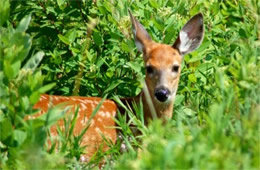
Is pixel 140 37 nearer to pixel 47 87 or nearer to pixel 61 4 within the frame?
pixel 61 4

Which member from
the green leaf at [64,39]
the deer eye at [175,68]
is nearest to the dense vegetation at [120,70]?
the green leaf at [64,39]

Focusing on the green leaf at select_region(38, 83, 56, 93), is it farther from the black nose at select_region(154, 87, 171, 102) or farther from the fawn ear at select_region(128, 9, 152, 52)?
the fawn ear at select_region(128, 9, 152, 52)

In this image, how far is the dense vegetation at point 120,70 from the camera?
4859mm

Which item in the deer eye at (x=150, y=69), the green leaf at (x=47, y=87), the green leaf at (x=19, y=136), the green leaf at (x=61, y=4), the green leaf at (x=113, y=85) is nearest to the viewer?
the green leaf at (x=47, y=87)

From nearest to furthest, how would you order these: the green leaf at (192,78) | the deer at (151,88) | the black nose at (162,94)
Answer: the black nose at (162,94)
the deer at (151,88)
the green leaf at (192,78)

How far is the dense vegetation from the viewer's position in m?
4.86

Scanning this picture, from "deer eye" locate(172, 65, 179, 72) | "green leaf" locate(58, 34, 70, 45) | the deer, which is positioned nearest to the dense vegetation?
"green leaf" locate(58, 34, 70, 45)

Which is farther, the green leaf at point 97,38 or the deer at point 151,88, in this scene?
the green leaf at point 97,38

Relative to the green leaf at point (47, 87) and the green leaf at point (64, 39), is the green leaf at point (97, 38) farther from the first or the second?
the green leaf at point (47, 87)

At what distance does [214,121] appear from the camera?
469 centimetres

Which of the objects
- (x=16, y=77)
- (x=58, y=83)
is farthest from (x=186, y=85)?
(x=16, y=77)

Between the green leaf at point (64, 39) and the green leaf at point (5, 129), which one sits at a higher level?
the green leaf at point (64, 39)

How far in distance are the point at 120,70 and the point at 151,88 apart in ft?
2.35

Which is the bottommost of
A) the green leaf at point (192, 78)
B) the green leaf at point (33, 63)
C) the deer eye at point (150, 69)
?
the green leaf at point (192, 78)
